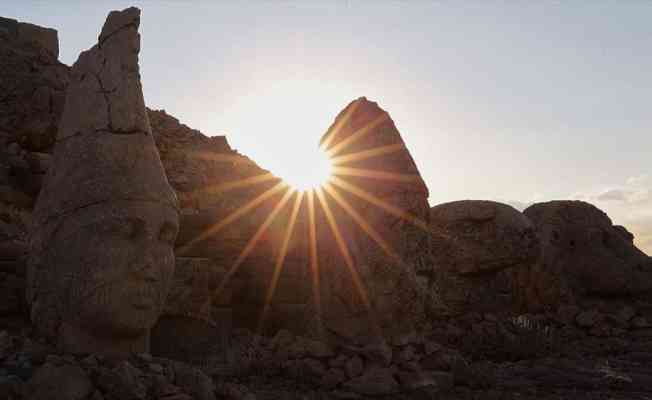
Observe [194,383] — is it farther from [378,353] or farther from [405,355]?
[405,355]

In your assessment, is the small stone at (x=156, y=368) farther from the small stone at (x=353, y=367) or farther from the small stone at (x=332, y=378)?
the small stone at (x=353, y=367)

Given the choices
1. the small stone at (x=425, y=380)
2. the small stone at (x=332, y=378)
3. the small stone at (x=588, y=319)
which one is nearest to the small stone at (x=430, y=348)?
the small stone at (x=425, y=380)

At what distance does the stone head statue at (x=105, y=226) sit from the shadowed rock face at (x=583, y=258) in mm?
7483

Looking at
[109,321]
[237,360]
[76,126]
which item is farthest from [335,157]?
[109,321]

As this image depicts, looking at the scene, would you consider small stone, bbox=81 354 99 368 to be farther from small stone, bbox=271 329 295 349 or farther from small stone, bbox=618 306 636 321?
small stone, bbox=618 306 636 321

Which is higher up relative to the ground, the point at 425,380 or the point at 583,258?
the point at 583,258

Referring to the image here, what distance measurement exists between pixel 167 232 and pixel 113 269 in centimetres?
50

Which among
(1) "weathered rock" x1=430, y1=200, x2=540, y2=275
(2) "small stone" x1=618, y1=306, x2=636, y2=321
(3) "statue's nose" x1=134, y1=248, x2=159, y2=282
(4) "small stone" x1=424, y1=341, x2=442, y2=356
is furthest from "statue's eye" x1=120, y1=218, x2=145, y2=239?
(2) "small stone" x1=618, y1=306, x2=636, y2=321

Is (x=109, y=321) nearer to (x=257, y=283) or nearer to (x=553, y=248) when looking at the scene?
(x=257, y=283)

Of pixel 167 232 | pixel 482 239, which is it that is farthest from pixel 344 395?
pixel 482 239

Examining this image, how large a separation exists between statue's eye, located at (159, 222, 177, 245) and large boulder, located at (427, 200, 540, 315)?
5.57 meters

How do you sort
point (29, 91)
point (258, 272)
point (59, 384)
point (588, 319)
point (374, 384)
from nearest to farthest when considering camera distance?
point (59, 384)
point (374, 384)
point (258, 272)
point (29, 91)
point (588, 319)

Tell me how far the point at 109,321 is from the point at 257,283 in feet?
12.0

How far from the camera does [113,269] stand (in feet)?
12.1
